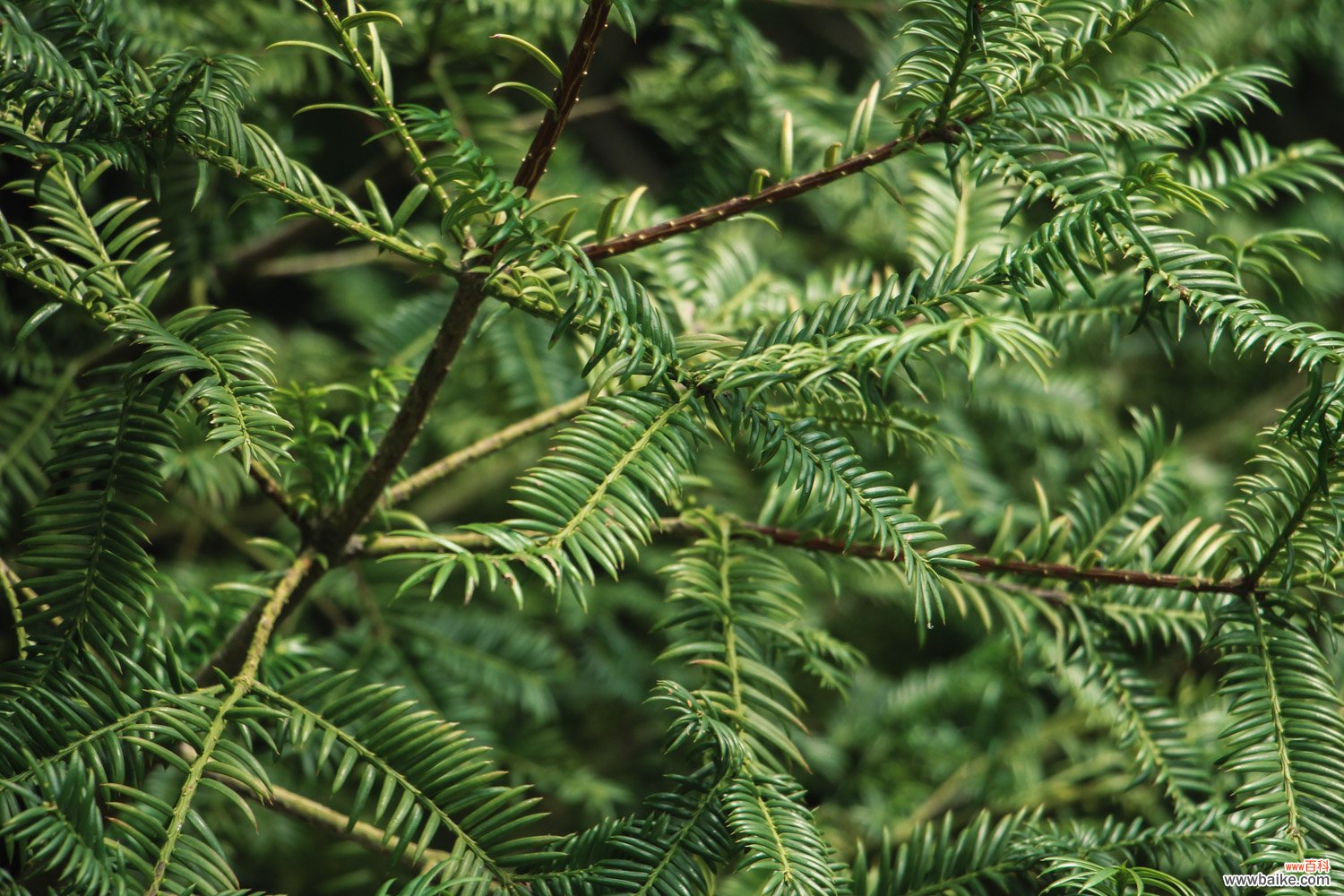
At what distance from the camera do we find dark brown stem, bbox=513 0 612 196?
420 millimetres

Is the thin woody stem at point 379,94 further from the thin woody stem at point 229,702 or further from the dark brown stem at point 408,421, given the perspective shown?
the thin woody stem at point 229,702

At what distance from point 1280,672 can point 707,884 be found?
310 millimetres

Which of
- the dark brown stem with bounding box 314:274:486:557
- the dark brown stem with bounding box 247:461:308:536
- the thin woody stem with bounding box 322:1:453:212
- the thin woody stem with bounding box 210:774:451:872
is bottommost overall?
the thin woody stem with bounding box 210:774:451:872

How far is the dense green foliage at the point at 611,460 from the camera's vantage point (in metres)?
0.42

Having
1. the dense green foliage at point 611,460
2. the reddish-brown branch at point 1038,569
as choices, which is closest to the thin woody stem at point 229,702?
the dense green foliage at point 611,460

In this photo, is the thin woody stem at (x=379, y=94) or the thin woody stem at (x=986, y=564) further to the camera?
the thin woody stem at (x=986, y=564)

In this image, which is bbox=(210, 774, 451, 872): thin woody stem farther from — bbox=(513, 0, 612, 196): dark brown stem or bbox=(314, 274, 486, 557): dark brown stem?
bbox=(513, 0, 612, 196): dark brown stem

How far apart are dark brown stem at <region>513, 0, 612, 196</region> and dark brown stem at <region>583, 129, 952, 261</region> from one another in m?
0.05

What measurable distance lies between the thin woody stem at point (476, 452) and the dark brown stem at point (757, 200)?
12cm

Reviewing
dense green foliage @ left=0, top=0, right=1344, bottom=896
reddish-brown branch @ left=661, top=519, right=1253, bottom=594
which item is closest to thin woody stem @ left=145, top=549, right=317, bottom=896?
dense green foliage @ left=0, top=0, right=1344, bottom=896

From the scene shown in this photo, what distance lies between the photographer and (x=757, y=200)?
481mm

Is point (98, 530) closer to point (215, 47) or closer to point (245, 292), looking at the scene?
point (215, 47)

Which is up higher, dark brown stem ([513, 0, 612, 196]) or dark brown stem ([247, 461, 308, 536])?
dark brown stem ([513, 0, 612, 196])

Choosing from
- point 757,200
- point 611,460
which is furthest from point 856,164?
point 611,460
